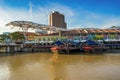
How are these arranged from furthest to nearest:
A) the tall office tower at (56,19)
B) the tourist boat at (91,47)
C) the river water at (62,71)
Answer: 1. the tall office tower at (56,19)
2. the tourist boat at (91,47)
3. the river water at (62,71)

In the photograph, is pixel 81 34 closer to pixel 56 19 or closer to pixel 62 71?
pixel 56 19

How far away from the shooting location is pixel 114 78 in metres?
17.5

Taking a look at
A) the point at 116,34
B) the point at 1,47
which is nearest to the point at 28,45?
the point at 1,47

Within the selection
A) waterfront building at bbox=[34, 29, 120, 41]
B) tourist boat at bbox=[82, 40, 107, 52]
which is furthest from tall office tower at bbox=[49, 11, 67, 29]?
tourist boat at bbox=[82, 40, 107, 52]

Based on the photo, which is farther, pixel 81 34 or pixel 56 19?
pixel 56 19

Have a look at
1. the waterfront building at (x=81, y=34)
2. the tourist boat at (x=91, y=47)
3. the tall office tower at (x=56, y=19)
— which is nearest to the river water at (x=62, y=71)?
the tourist boat at (x=91, y=47)

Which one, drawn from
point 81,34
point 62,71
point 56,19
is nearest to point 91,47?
point 62,71

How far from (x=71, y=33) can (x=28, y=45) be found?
24.9 meters

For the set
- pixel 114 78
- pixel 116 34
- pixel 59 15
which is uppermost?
pixel 59 15

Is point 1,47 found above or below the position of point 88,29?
below

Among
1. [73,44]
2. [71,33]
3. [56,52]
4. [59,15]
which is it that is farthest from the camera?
[59,15]

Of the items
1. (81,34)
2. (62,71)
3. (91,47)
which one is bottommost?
(62,71)

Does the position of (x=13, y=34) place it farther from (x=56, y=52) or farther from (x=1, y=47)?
(x=56, y=52)

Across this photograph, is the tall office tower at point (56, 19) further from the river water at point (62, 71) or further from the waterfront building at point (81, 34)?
the river water at point (62, 71)
